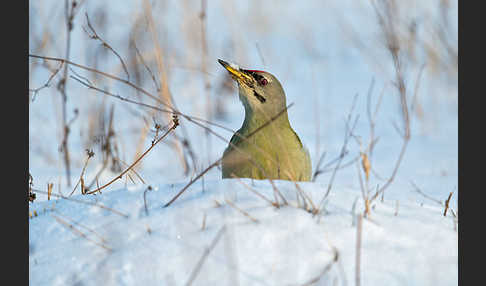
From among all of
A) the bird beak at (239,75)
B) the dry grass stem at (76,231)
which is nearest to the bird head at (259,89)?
the bird beak at (239,75)

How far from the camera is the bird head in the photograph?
3625 millimetres

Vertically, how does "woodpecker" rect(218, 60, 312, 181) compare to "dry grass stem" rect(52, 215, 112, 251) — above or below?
above

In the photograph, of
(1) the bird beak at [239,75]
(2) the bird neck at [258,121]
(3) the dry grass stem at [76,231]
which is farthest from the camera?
(1) the bird beak at [239,75]

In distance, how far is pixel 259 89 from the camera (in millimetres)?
3633

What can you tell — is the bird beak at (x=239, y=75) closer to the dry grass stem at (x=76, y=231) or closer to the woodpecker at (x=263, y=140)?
the woodpecker at (x=263, y=140)

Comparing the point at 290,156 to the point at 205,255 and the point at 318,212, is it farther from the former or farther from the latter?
the point at 205,255

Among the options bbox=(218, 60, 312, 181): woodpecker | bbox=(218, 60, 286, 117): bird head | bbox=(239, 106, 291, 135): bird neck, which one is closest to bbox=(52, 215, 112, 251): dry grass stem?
bbox=(218, 60, 312, 181): woodpecker

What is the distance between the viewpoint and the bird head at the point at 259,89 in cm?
362

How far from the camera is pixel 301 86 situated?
32.9 feet

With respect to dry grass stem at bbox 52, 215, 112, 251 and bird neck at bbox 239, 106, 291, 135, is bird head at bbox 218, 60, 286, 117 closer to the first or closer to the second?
bird neck at bbox 239, 106, 291, 135

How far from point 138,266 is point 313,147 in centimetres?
482

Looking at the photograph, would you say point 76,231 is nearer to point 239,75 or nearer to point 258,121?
point 258,121

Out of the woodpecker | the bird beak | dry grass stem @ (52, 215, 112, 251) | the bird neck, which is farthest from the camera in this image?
the bird beak

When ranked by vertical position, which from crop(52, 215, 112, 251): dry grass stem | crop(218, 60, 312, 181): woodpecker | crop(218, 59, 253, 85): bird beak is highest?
crop(218, 59, 253, 85): bird beak
